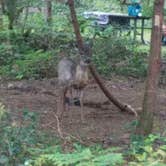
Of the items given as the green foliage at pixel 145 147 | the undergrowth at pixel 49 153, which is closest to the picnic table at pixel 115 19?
the green foliage at pixel 145 147

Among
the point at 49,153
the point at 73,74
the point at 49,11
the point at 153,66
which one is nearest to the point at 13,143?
the point at 49,153

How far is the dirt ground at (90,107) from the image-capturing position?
6.67 metres

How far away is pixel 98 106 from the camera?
328 inches

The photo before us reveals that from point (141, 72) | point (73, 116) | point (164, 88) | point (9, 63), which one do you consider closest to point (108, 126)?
point (73, 116)

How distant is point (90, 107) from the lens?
8.34 meters

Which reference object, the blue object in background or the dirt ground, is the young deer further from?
the blue object in background

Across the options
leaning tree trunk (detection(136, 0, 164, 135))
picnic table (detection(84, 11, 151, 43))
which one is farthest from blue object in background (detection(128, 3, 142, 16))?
leaning tree trunk (detection(136, 0, 164, 135))

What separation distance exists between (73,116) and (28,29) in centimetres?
664

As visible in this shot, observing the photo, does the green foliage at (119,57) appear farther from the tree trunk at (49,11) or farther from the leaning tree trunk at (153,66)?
the leaning tree trunk at (153,66)

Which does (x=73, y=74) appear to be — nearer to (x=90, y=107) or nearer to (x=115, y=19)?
(x=90, y=107)

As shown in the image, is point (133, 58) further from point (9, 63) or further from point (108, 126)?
point (108, 126)

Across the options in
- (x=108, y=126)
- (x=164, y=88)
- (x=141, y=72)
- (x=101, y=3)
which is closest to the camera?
(x=108, y=126)

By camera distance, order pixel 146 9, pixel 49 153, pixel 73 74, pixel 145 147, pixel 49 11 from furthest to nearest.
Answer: pixel 146 9, pixel 49 11, pixel 73 74, pixel 49 153, pixel 145 147

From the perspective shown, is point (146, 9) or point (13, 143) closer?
point (13, 143)
